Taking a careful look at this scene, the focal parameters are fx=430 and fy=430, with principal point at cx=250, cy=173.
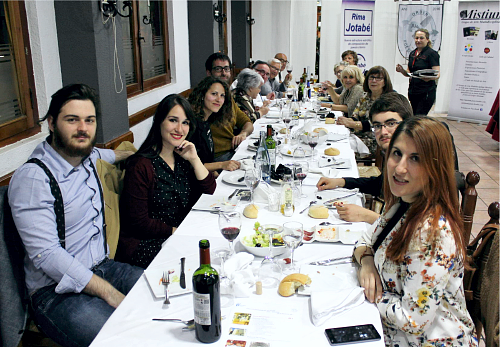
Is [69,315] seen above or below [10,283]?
below

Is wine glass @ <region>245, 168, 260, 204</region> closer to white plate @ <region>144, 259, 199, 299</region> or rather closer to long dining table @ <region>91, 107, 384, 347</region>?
long dining table @ <region>91, 107, 384, 347</region>

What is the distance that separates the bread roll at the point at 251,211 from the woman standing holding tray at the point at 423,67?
5.35 meters

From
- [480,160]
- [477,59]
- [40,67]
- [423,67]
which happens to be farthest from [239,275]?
[477,59]

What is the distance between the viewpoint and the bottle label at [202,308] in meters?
1.07

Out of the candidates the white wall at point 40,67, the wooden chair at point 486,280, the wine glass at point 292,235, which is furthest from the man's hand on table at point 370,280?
the white wall at point 40,67

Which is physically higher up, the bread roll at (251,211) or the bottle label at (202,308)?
the bottle label at (202,308)

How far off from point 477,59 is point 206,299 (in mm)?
7925

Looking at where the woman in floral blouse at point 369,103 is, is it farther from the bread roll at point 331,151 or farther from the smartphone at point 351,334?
the smartphone at point 351,334

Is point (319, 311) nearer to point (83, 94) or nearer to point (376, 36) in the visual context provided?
point (83, 94)

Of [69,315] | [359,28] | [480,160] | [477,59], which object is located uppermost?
[359,28]

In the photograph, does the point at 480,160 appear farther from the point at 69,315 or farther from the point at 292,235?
the point at 69,315

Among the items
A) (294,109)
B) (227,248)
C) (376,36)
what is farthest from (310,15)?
(227,248)

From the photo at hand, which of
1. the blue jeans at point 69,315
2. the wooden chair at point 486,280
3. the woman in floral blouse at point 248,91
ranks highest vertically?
the woman in floral blouse at point 248,91

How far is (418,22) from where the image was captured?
848cm
